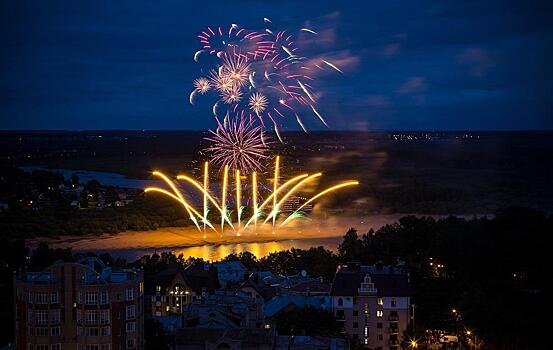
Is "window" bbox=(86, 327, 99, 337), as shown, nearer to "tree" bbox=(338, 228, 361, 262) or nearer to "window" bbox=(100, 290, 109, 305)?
"window" bbox=(100, 290, 109, 305)

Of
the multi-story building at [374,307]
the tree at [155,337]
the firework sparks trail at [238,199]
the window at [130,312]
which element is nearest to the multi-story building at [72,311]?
the window at [130,312]

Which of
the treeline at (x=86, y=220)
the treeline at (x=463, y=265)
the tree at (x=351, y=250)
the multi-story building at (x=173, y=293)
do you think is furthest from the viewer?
the treeline at (x=86, y=220)

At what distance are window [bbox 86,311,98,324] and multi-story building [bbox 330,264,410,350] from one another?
5685 mm

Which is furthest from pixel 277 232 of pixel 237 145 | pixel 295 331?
pixel 295 331

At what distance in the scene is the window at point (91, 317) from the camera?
12250 mm

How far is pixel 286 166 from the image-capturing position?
52.4 m

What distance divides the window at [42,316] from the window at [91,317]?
2.11 feet

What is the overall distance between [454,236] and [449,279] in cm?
175

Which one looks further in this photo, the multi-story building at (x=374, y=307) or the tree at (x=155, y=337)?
the multi-story building at (x=374, y=307)

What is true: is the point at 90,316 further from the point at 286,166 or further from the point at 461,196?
the point at 286,166

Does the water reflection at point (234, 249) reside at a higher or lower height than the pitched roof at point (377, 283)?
higher

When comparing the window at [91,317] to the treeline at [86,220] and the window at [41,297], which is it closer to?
the window at [41,297]

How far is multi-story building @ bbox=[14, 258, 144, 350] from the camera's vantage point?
12.2 meters

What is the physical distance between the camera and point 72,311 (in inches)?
484
